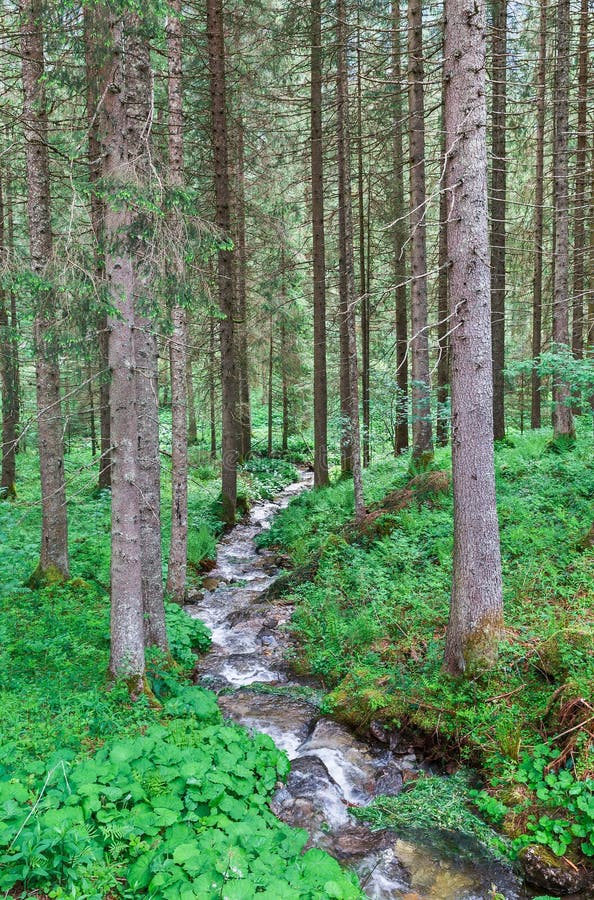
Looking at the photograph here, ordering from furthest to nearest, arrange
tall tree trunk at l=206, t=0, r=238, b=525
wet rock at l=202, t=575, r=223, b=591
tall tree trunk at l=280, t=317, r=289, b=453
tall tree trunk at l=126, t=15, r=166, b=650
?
tall tree trunk at l=280, t=317, r=289, b=453 < tall tree trunk at l=206, t=0, r=238, b=525 < wet rock at l=202, t=575, r=223, b=591 < tall tree trunk at l=126, t=15, r=166, b=650

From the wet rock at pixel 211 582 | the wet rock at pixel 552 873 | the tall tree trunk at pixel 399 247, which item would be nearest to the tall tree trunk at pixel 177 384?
the wet rock at pixel 211 582

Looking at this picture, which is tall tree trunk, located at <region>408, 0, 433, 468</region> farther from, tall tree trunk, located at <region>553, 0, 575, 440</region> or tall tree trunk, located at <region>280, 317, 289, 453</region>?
tall tree trunk, located at <region>280, 317, 289, 453</region>

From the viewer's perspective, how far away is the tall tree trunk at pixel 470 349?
212 inches

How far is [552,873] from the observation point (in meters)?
3.97

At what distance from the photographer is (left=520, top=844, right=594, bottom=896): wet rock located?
3.90m

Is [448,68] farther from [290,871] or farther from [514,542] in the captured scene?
[290,871]

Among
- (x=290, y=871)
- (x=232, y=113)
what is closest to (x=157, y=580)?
(x=290, y=871)

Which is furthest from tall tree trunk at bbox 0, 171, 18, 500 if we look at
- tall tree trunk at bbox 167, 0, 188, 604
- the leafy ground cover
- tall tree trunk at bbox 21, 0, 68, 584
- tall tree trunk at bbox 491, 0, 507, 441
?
tall tree trunk at bbox 491, 0, 507, 441

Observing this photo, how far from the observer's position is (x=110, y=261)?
5.51 metres

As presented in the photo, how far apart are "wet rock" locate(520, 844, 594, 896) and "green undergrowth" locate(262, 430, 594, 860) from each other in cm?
10

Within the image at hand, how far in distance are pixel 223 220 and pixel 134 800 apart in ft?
39.6

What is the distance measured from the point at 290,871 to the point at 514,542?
577 centimetres

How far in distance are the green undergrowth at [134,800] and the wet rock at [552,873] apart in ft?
4.68

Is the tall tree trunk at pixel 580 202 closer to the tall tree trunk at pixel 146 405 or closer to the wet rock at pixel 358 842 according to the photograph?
the tall tree trunk at pixel 146 405
